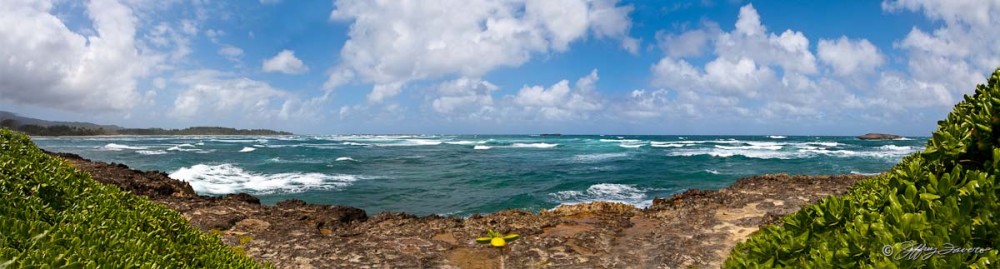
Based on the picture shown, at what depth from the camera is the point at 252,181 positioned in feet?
68.1

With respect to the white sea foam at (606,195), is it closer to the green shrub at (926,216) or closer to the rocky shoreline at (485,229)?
the rocky shoreline at (485,229)

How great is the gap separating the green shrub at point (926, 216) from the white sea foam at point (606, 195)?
1315 cm

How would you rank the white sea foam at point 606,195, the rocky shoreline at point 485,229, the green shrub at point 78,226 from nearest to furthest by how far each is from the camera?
the green shrub at point 78,226 → the rocky shoreline at point 485,229 → the white sea foam at point 606,195

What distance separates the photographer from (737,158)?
35.8m

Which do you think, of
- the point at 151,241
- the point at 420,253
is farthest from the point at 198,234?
the point at 420,253

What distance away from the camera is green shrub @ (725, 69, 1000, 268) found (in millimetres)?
1396

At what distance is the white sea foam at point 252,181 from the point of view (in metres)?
18.2

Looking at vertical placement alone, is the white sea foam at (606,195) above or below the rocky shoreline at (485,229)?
below

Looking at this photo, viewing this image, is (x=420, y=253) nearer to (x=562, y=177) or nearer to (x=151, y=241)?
(x=151, y=241)

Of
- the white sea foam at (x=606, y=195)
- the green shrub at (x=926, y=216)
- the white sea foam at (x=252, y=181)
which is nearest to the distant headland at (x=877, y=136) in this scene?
the white sea foam at (x=606, y=195)

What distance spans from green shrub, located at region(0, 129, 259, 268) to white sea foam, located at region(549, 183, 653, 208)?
1327cm

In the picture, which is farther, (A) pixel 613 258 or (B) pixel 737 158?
(B) pixel 737 158

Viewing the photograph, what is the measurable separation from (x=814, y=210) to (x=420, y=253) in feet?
14.4
